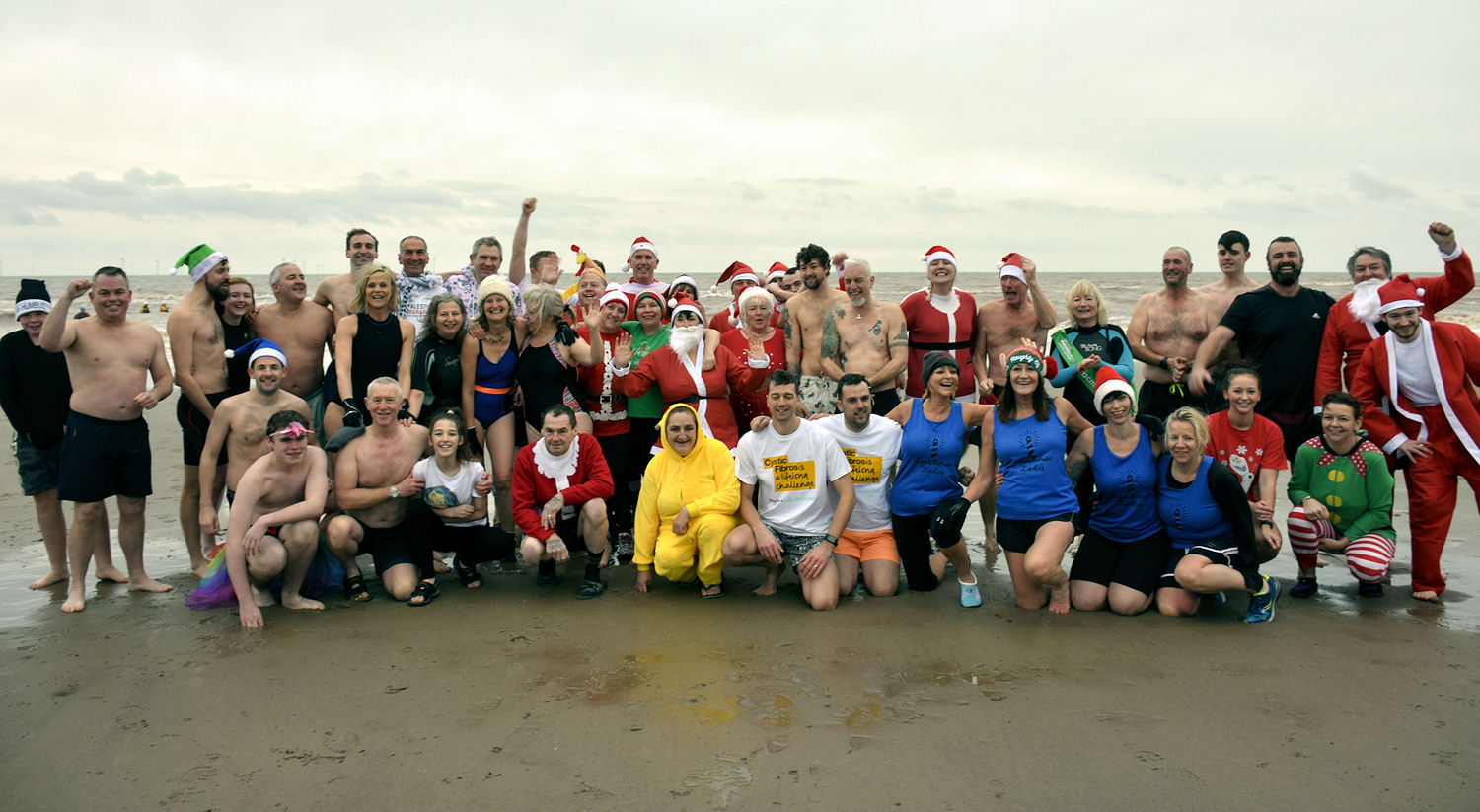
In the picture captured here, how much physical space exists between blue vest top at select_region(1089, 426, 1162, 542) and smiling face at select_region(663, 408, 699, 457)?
2.26m

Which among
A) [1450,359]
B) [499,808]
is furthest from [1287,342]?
[499,808]

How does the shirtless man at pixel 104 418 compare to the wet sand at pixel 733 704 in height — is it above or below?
above

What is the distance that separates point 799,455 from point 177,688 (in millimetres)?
3263

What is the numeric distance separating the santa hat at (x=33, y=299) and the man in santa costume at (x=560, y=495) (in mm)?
2897

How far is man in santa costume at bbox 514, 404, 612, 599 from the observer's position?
17.7 ft

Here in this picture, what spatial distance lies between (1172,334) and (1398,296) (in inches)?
57.0

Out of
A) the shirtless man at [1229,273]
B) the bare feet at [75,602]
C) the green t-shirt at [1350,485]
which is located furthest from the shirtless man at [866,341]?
the bare feet at [75,602]

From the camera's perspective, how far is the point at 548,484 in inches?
218

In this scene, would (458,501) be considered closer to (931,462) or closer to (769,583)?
(769,583)

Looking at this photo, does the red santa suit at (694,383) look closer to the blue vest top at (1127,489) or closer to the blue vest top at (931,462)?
the blue vest top at (931,462)

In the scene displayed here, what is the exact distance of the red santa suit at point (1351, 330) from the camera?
561cm

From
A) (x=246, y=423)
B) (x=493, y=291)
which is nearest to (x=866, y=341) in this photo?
(x=493, y=291)

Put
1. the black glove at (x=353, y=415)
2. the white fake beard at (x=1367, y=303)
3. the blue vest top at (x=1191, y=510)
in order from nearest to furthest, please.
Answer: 1. the blue vest top at (x=1191, y=510)
2. the white fake beard at (x=1367, y=303)
3. the black glove at (x=353, y=415)

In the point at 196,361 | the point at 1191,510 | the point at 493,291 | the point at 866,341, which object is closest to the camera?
the point at 1191,510
